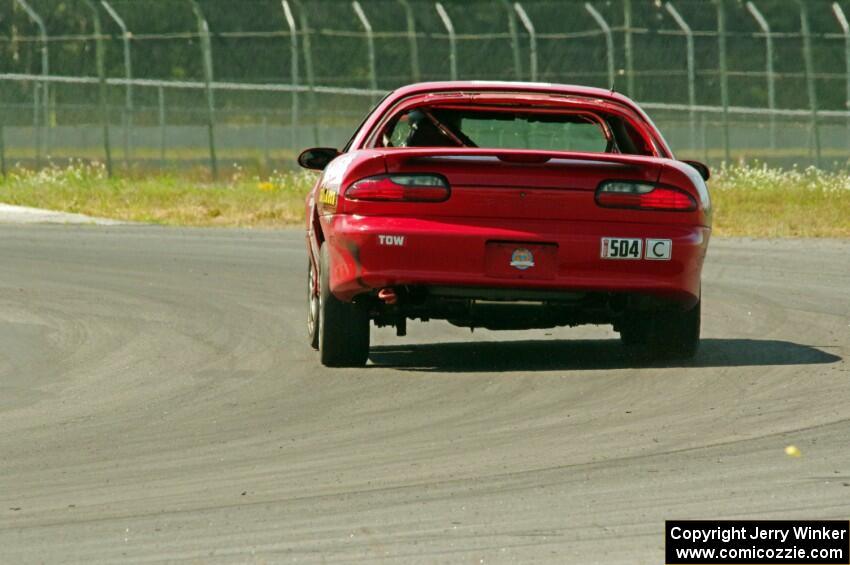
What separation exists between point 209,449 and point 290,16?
2816 centimetres

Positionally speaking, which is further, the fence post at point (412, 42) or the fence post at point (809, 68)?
the fence post at point (412, 42)

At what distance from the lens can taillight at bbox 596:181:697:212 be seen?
926cm

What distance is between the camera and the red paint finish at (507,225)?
9211 mm

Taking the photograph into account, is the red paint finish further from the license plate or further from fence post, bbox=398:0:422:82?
fence post, bbox=398:0:422:82

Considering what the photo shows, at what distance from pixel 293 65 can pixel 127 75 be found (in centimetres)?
321

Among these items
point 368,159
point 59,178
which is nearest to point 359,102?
point 59,178

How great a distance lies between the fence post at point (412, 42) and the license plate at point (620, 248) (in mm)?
25999

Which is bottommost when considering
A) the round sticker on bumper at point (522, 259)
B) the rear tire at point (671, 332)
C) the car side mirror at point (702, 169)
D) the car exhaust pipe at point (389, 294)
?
the rear tire at point (671, 332)

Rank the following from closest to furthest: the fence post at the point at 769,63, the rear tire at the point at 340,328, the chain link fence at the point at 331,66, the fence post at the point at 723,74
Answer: the rear tire at the point at 340,328 < the fence post at the point at 723,74 < the fence post at the point at 769,63 < the chain link fence at the point at 331,66

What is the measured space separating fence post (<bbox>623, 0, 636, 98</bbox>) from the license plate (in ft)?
83.4

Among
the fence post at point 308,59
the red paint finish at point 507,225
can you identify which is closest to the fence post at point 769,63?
the fence post at point 308,59

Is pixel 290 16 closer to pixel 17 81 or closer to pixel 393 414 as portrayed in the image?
pixel 17 81

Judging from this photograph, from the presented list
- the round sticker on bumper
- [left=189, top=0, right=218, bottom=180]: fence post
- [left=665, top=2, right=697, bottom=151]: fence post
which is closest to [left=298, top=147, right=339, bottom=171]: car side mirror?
the round sticker on bumper

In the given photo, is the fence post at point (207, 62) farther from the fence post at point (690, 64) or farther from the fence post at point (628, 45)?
the fence post at point (690, 64)
